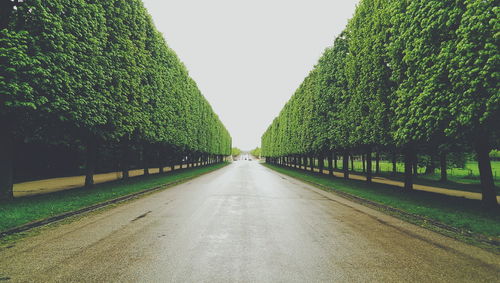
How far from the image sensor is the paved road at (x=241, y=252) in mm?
4281

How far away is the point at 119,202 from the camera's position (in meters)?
11.5

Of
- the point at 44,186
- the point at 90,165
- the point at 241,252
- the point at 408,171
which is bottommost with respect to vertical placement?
the point at 44,186

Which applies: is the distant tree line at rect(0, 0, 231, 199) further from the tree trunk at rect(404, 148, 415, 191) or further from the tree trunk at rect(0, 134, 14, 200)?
the tree trunk at rect(404, 148, 415, 191)

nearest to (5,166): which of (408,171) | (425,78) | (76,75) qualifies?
(76,75)

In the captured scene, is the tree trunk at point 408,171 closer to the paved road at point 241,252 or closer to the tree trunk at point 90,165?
the paved road at point 241,252

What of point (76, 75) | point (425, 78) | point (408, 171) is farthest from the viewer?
point (408, 171)

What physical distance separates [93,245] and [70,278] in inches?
67.7

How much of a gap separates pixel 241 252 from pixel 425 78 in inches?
416

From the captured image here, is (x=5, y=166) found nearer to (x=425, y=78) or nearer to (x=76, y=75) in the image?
(x=76, y=75)

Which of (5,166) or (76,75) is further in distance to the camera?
(76,75)

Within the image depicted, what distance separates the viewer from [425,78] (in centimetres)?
1071

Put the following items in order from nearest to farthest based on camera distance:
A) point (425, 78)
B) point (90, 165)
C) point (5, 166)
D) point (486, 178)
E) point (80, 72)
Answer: point (486, 178), point (425, 78), point (5, 166), point (80, 72), point (90, 165)

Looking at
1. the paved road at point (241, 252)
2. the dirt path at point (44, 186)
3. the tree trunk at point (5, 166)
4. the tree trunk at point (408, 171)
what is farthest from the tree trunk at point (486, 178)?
the dirt path at point (44, 186)

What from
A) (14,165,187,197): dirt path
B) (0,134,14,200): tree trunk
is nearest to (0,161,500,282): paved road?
(0,134,14,200): tree trunk
